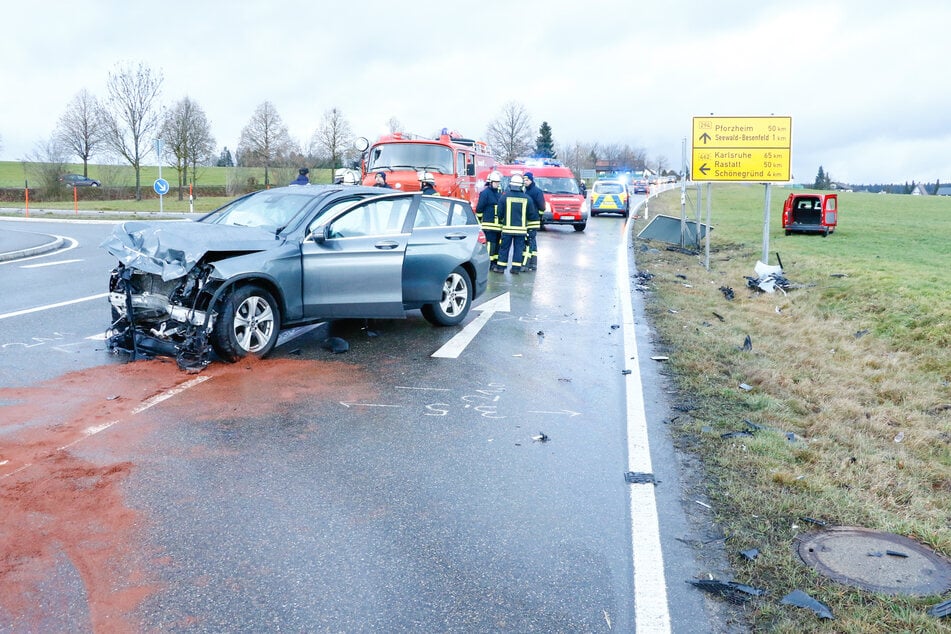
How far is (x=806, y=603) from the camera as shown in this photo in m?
3.47

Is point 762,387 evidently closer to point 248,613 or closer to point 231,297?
point 231,297

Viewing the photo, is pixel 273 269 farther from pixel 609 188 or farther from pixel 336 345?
pixel 609 188

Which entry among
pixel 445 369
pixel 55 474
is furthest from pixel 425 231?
pixel 55 474

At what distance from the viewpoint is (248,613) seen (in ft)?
10.8

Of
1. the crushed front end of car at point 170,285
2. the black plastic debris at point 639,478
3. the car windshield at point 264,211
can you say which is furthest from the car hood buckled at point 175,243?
the black plastic debris at point 639,478

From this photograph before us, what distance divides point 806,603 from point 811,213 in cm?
2623

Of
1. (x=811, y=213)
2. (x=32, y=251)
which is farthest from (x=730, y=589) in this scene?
(x=811, y=213)

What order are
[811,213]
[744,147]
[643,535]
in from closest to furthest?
[643,535], [744,147], [811,213]

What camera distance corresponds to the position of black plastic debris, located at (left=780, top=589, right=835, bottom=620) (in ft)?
11.1

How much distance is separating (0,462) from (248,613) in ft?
8.06

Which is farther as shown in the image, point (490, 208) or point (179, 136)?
point (179, 136)

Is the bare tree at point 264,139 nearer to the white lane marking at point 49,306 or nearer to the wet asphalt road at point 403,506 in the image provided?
the white lane marking at point 49,306

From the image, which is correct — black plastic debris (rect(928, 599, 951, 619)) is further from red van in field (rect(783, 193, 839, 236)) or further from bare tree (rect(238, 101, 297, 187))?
bare tree (rect(238, 101, 297, 187))

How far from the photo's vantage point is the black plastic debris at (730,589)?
3.54m
